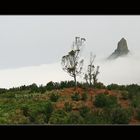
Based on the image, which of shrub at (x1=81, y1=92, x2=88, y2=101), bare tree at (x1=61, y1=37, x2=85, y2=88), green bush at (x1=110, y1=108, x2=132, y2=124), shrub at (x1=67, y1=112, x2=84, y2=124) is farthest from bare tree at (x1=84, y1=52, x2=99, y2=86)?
shrub at (x1=81, y1=92, x2=88, y2=101)

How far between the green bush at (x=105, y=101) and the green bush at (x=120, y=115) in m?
0.14

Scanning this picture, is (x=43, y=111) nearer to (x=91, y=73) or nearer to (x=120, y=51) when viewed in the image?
(x=91, y=73)

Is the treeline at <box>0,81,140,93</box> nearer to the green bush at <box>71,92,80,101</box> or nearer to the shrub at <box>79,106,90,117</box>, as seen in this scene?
the green bush at <box>71,92,80,101</box>

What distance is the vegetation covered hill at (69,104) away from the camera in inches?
218

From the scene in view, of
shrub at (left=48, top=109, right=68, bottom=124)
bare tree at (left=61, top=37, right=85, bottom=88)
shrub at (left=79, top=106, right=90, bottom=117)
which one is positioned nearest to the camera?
bare tree at (left=61, top=37, right=85, bottom=88)

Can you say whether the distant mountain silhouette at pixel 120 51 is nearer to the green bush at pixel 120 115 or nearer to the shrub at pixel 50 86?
the green bush at pixel 120 115

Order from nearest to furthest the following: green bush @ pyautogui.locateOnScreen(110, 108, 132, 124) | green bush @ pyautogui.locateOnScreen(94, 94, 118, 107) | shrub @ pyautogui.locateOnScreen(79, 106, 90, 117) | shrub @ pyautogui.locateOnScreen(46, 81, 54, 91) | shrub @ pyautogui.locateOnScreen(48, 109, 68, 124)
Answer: green bush @ pyautogui.locateOnScreen(110, 108, 132, 124) < shrub @ pyautogui.locateOnScreen(48, 109, 68, 124) < shrub @ pyautogui.locateOnScreen(46, 81, 54, 91) < shrub @ pyautogui.locateOnScreen(79, 106, 90, 117) < green bush @ pyautogui.locateOnScreen(94, 94, 118, 107)

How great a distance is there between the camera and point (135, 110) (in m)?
6.02

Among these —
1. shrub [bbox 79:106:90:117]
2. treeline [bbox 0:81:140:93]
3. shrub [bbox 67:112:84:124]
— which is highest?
treeline [bbox 0:81:140:93]

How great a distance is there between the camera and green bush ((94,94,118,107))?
19.4ft

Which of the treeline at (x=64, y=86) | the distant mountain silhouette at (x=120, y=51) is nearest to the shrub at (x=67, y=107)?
the treeline at (x=64, y=86)
